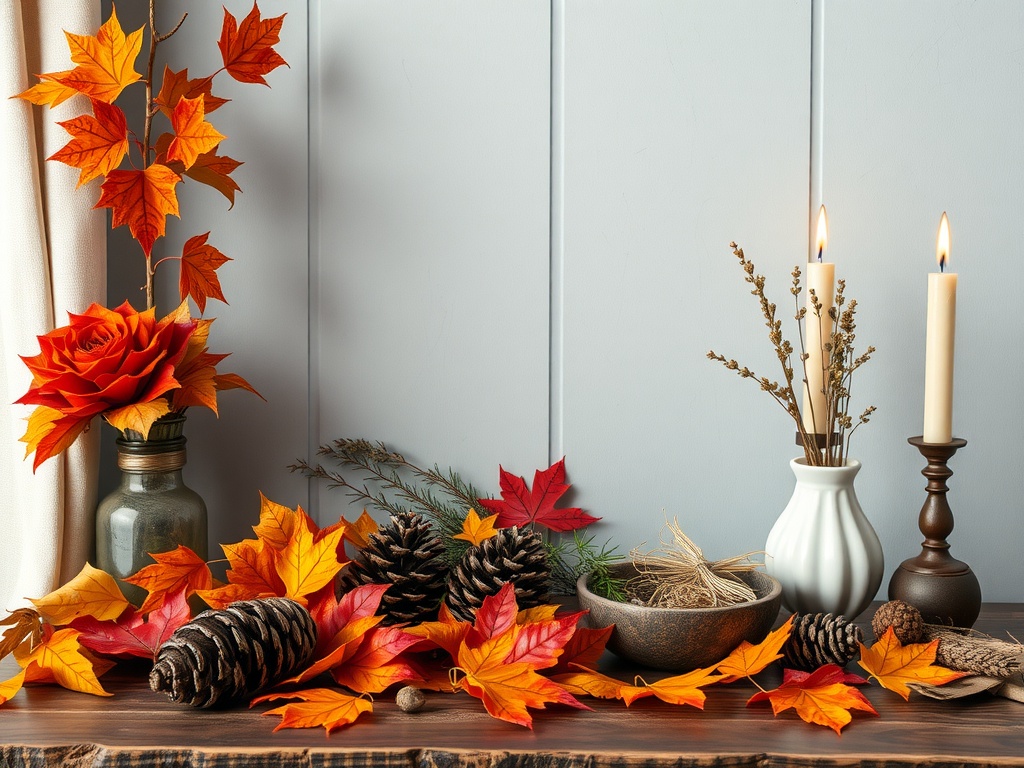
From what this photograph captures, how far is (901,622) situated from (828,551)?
0.09 metres

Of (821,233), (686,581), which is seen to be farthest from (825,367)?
(686,581)

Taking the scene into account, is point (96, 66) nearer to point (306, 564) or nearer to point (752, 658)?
point (306, 564)

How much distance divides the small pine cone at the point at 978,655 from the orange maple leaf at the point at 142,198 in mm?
766

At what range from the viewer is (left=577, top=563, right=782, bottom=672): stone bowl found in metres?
0.69

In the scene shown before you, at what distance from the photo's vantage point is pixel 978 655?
682 millimetres

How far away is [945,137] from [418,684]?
2.44ft

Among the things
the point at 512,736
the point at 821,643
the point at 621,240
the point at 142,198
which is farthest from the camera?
the point at 621,240

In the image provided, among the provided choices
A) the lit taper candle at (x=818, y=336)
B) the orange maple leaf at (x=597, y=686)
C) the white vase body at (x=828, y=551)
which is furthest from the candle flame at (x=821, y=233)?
the orange maple leaf at (x=597, y=686)

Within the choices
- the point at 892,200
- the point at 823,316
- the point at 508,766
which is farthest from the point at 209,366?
the point at 892,200

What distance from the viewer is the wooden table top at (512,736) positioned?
58 cm

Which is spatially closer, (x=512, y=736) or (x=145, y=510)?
(x=512, y=736)

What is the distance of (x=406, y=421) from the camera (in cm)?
94

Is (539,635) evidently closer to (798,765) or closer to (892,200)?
(798,765)

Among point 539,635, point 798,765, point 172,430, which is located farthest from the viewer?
point 172,430
